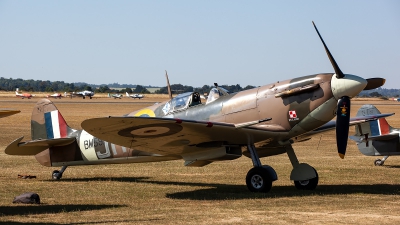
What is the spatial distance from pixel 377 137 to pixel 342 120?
6118mm

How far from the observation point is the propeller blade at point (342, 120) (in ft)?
36.7

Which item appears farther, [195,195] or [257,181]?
[257,181]

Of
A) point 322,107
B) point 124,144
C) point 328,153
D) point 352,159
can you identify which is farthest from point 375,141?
point 124,144

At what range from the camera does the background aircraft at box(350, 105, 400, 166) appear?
16703mm

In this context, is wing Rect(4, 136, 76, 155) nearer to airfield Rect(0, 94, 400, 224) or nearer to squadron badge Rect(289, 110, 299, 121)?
airfield Rect(0, 94, 400, 224)

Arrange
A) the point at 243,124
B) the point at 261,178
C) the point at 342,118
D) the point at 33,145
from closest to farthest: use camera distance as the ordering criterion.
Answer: the point at 342,118, the point at 243,124, the point at 261,178, the point at 33,145

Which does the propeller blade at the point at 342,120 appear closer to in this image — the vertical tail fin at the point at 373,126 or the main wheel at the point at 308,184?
the main wheel at the point at 308,184

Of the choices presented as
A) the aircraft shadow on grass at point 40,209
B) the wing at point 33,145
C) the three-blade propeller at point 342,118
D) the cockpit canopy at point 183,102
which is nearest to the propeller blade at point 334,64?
the three-blade propeller at point 342,118

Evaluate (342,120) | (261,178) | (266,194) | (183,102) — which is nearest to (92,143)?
(183,102)

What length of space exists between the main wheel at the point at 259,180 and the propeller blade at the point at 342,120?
1401 mm

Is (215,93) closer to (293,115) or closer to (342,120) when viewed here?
(293,115)

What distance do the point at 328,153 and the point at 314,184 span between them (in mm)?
9580

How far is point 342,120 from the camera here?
11.2 m

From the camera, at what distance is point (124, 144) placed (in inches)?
472
